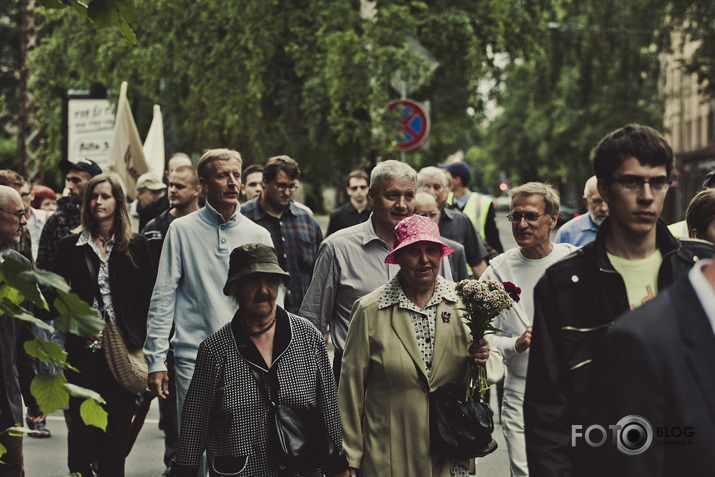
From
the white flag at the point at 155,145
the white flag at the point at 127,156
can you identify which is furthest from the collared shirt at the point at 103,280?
the white flag at the point at 155,145

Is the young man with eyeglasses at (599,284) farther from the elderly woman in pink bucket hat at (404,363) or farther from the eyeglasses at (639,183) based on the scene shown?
the elderly woman in pink bucket hat at (404,363)

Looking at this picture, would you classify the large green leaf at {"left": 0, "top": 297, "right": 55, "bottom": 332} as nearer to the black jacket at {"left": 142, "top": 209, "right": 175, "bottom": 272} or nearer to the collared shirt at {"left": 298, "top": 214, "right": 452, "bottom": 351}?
the collared shirt at {"left": 298, "top": 214, "right": 452, "bottom": 351}

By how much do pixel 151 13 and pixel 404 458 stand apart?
1316 centimetres

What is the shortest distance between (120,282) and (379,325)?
87.4 inches

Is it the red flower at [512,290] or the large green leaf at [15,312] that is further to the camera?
the red flower at [512,290]

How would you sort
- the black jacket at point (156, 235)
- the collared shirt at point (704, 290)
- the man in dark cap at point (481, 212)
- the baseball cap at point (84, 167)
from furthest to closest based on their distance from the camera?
1. the man in dark cap at point (481, 212)
2. the baseball cap at point (84, 167)
3. the black jacket at point (156, 235)
4. the collared shirt at point (704, 290)

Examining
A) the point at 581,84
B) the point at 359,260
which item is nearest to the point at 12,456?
the point at 359,260

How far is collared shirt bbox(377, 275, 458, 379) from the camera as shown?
4.83 m

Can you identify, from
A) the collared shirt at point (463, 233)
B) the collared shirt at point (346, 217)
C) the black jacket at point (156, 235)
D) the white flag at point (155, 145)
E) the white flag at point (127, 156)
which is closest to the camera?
the black jacket at point (156, 235)

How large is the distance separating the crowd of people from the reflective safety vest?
7.36 ft

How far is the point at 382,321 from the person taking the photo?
15.9ft

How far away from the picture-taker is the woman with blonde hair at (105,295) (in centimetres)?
629

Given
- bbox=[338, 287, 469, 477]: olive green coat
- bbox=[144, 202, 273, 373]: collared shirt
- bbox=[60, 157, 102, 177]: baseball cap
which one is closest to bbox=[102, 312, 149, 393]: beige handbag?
bbox=[144, 202, 273, 373]: collared shirt

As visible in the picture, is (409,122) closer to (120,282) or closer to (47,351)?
(120,282)
